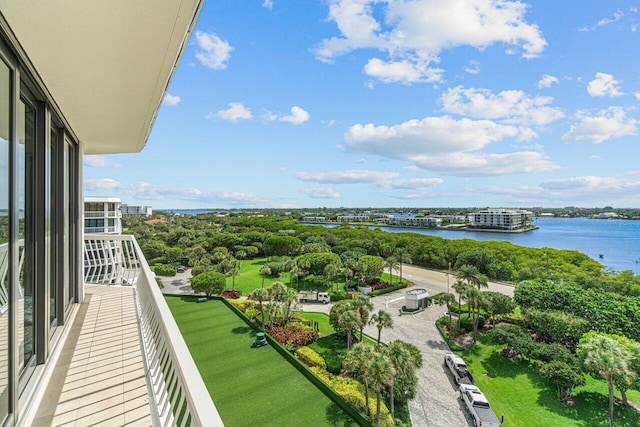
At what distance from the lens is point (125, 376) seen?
282 cm

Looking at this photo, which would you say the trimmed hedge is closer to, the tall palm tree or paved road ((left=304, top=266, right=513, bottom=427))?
paved road ((left=304, top=266, right=513, bottom=427))

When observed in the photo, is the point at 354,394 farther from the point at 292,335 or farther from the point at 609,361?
the point at 609,361

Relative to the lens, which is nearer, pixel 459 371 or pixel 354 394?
pixel 354 394

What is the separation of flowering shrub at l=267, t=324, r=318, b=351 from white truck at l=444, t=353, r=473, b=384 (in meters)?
5.85

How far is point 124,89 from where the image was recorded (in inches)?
112

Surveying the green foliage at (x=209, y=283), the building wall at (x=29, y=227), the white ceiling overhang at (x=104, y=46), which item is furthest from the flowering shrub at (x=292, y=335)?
the white ceiling overhang at (x=104, y=46)

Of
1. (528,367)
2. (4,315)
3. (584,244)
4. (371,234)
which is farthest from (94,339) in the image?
(584,244)

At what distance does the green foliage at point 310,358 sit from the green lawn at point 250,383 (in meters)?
1.28

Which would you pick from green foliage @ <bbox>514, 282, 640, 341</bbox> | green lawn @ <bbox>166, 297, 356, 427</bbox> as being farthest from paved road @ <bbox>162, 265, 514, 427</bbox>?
green foliage @ <bbox>514, 282, 640, 341</bbox>

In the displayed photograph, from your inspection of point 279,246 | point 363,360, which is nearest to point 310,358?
point 363,360

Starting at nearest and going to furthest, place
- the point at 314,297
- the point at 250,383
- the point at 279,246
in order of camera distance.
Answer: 1. the point at 250,383
2. the point at 314,297
3. the point at 279,246

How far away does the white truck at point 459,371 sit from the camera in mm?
11109

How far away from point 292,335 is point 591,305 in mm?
13908

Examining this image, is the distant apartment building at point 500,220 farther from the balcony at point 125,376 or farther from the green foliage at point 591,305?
the balcony at point 125,376
